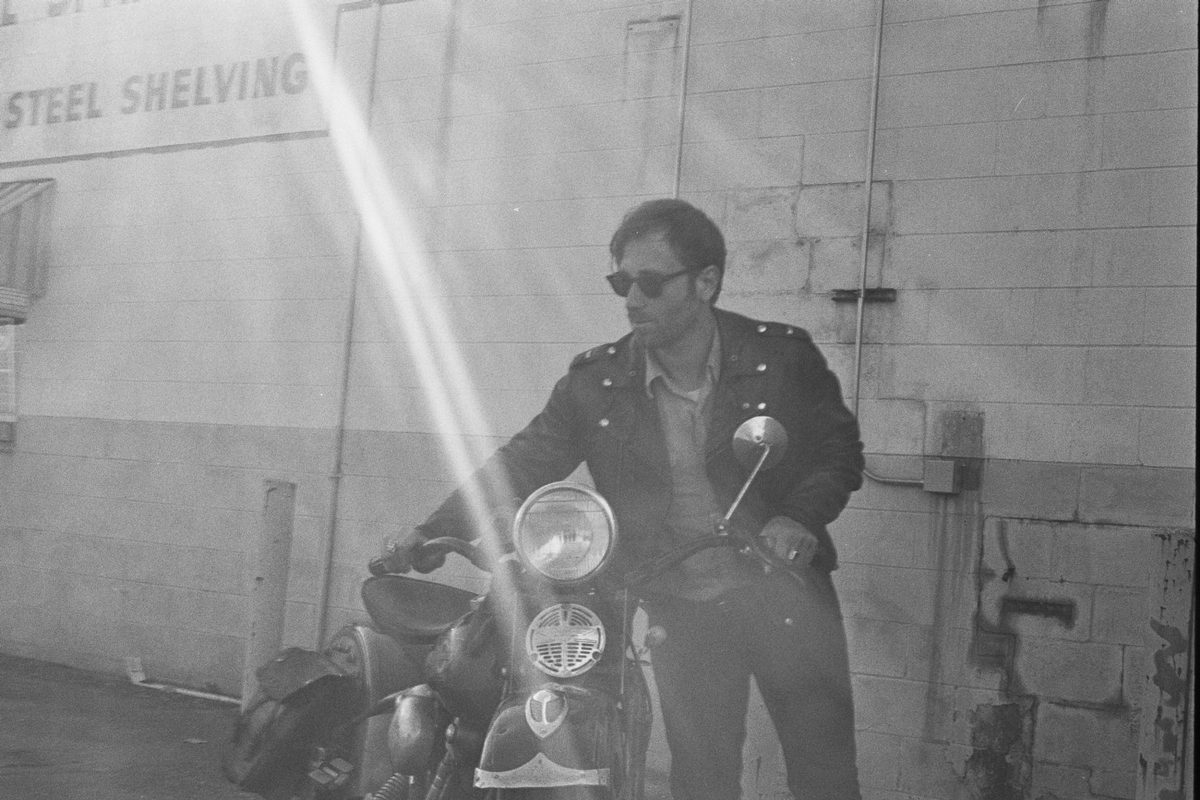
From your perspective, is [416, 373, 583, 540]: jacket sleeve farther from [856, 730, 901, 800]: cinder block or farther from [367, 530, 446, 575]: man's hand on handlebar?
[856, 730, 901, 800]: cinder block

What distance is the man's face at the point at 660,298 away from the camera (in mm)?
4129

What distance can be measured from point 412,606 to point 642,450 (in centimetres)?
92

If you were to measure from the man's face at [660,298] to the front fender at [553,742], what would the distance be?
158 centimetres

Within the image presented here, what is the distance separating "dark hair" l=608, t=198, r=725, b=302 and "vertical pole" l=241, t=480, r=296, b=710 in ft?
8.40

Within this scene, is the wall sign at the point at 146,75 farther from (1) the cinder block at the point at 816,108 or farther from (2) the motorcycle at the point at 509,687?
(2) the motorcycle at the point at 509,687

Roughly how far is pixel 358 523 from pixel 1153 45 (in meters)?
4.20

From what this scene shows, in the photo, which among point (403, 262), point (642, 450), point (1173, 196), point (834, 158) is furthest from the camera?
point (403, 262)

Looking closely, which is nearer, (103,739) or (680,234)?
(680,234)

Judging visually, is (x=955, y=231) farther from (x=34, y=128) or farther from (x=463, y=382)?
(x=34, y=128)

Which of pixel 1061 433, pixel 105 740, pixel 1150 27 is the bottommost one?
pixel 105 740

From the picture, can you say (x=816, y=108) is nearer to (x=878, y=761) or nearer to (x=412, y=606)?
(x=878, y=761)

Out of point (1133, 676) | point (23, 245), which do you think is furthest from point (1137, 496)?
point (23, 245)

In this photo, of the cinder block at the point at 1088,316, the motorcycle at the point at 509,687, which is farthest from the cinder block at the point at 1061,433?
the motorcycle at the point at 509,687

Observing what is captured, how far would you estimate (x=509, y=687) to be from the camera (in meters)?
2.92
